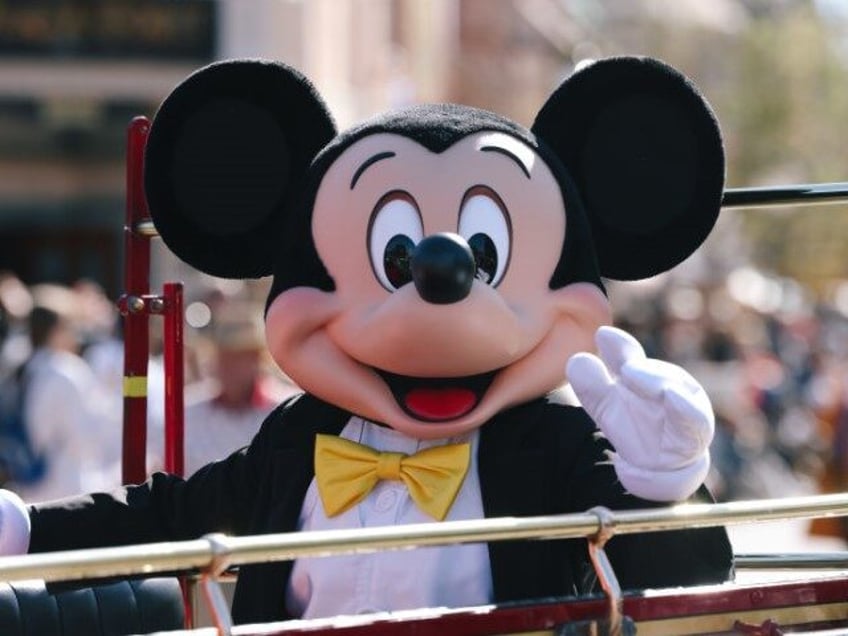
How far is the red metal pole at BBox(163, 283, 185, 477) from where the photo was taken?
159 inches

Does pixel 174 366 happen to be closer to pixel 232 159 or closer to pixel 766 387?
pixel 232 159

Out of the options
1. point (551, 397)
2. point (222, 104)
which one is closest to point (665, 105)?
point (551, 397)

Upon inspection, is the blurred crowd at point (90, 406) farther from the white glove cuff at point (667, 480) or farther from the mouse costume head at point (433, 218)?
the white glove cuff at point (667, 480)

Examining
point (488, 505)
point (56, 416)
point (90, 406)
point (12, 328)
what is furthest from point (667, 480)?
point (12, 328)

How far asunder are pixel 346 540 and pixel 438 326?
82cm

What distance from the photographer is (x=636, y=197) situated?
3.96 meters

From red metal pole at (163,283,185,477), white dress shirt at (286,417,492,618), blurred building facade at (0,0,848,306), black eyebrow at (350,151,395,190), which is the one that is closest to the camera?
white dress shirt at (286,417,492,618)

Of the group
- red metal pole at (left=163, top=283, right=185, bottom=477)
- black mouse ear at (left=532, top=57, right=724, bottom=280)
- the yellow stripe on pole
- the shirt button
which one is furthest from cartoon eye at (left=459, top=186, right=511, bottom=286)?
the yellow stripe on pole

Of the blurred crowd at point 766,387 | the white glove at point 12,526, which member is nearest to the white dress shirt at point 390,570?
the white glove at point 12,526

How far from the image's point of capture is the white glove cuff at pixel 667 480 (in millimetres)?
3295

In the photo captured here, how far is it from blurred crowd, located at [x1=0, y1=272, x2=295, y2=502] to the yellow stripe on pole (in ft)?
8.48

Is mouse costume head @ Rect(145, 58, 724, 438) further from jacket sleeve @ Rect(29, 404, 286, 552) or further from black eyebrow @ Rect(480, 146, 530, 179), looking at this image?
jacket sleeve @ Rect(29, 404, 286, 552)

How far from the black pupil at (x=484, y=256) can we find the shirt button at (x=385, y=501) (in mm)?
428

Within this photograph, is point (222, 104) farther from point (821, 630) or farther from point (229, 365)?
point (229, 365)
